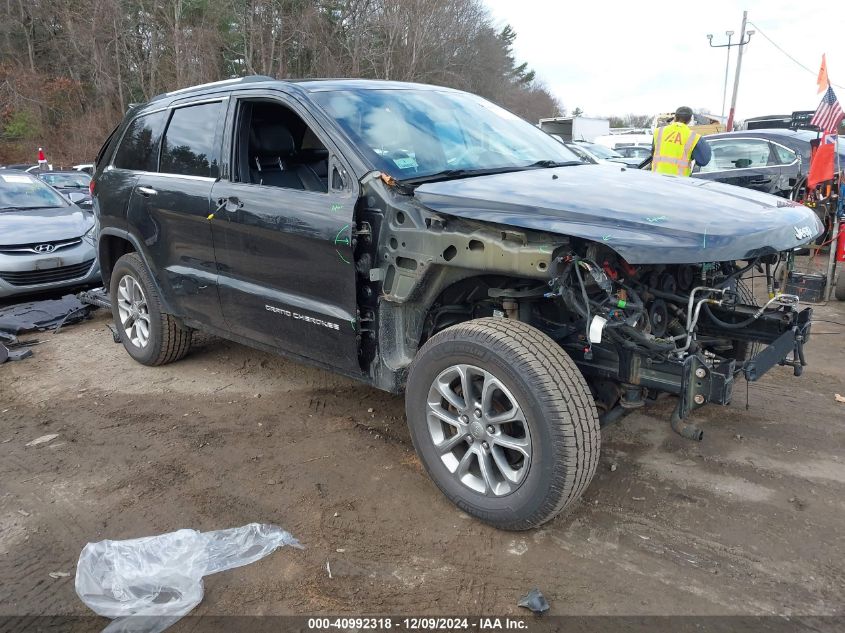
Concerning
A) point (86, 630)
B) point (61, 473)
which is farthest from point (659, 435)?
point (61, 473)

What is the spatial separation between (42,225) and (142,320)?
3204 mm

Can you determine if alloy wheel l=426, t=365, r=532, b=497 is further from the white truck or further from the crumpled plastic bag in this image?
the white truck

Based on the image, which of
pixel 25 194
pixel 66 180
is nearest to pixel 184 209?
pixel 25 194

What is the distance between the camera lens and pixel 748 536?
274 cm

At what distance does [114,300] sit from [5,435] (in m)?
1.49

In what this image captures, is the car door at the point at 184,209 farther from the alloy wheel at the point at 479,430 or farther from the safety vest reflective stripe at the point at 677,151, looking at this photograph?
the safety vest reflective stripe at the point at 677,151

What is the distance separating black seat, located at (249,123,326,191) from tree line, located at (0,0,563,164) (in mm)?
25130

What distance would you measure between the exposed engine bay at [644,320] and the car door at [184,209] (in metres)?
1.69

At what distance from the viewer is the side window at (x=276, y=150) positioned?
12.6 ft

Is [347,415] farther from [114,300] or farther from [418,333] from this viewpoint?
[114,300]

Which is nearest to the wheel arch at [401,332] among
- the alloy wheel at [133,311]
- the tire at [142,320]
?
the tire at [142,320]

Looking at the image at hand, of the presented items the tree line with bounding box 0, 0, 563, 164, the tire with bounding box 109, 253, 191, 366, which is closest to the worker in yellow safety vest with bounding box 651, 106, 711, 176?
the tire with bounding box 109, 253, 191, 366

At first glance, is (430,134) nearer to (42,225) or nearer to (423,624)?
(423,624)

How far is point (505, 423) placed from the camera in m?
2.75
